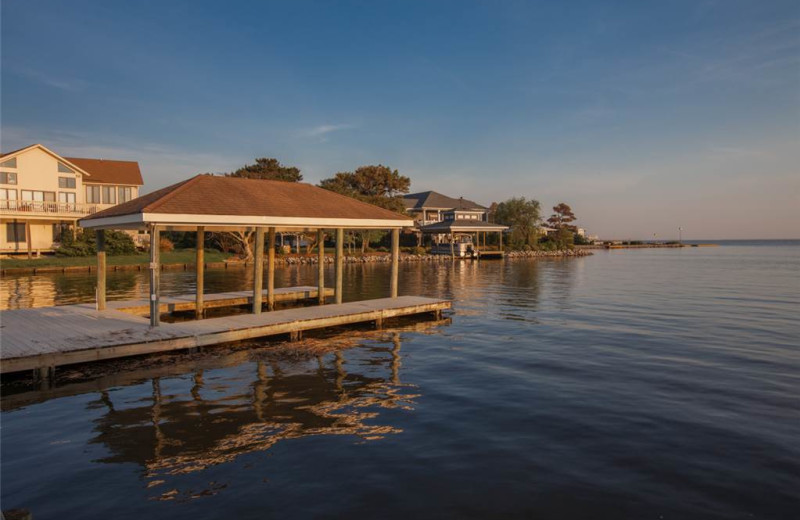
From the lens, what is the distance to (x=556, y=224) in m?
124

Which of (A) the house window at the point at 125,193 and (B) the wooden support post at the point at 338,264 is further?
(A) the house window at the point at 125,193

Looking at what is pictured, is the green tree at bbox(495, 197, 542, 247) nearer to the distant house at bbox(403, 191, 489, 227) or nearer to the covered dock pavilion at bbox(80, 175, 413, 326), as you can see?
the distant house at bbox(403, 191, 489, 227)

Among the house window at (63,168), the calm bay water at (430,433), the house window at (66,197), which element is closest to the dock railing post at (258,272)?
the calm bay water at (430,433)

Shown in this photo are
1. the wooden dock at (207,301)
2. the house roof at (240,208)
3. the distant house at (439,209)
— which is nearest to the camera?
the house roof at (240,208)

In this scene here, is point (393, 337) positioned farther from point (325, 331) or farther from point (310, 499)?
point (310, 499)

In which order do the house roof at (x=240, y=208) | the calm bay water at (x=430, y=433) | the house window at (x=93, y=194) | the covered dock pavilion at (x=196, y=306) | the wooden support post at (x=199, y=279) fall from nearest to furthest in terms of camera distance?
the calm bay water at (x=430, y=433)
the covered dock pavilion at (x=196, y=306)
the house roof at (x=240, y=208)
the wooden support post at (x=199, y=279)
the house window at (x=93, y=194)

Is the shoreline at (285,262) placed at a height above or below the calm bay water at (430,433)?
above

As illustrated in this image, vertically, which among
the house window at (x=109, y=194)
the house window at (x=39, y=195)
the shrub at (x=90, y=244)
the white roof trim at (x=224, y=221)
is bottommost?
the shrub at (x=90, y=244)

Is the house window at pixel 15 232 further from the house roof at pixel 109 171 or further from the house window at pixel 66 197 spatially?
the house roof at pixel 109 171

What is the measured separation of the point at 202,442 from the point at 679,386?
38.0 feet

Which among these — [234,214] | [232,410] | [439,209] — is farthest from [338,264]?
[439,209]

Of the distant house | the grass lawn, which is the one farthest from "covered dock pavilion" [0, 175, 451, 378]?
the distant house

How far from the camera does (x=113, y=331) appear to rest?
574 inches

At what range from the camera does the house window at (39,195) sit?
4912 cm
